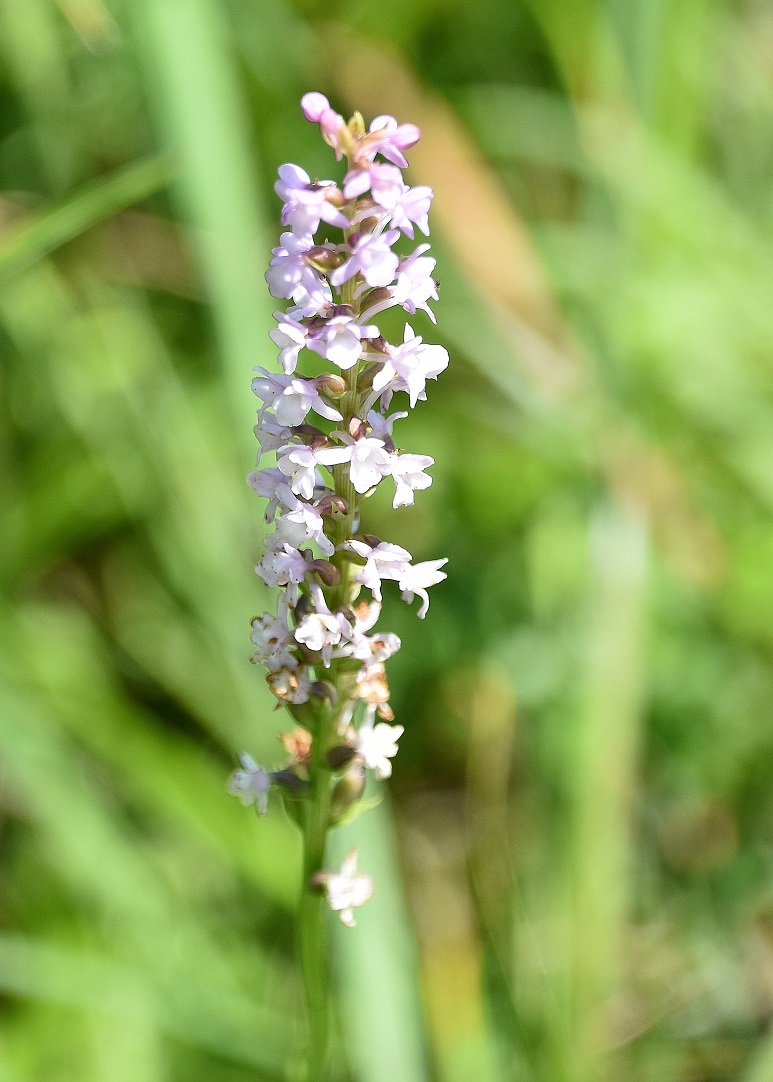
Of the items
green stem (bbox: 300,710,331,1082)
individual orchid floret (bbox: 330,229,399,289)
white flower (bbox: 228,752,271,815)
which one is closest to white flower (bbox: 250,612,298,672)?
green stem (bbox: 300,710,331,1082)

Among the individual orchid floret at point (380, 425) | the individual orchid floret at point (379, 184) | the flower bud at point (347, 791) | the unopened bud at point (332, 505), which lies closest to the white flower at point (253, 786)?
the flower bud at point (347, 791)

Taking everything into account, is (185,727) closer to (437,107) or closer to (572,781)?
(572,781)

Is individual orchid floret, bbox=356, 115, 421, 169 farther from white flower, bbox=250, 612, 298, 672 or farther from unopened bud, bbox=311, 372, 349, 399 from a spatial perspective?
white flower, bbox=250, 612, 298, 672

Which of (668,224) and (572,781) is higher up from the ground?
(668,224)

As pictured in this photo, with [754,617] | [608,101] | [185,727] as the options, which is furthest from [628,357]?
[185,727]

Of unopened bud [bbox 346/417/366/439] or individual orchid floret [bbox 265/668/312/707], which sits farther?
individual orchid floret [bbox 265/668/312/707]

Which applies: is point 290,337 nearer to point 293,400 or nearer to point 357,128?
point 293,400
